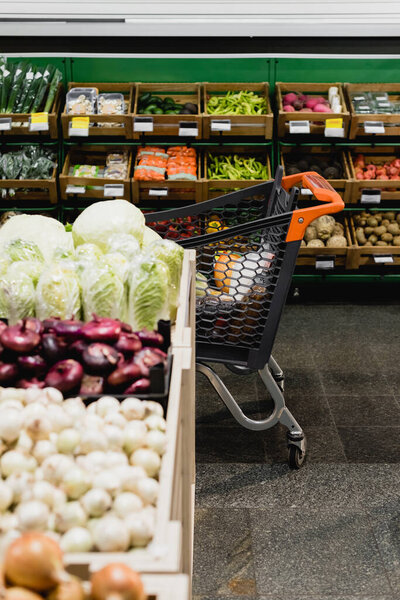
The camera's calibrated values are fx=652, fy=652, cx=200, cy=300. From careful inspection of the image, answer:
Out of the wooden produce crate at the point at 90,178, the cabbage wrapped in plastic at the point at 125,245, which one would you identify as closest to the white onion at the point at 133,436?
the cabbage wrapped in plastic at the point at 125,245

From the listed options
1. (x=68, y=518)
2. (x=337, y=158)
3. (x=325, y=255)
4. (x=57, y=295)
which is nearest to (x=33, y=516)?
(x=68, y=518)

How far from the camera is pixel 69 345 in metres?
1.51

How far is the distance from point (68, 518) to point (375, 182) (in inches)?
165

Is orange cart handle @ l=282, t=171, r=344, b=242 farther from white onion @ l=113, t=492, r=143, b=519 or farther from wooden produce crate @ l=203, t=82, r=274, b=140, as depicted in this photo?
wooden produce crate @ l=203, t=82, r=274, b=140

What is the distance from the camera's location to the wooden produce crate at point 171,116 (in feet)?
15.4

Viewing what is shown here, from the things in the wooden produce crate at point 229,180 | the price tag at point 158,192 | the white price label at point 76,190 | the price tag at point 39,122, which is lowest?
the price tag at point 158,192

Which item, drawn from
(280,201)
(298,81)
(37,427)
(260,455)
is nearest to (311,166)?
(298,81)

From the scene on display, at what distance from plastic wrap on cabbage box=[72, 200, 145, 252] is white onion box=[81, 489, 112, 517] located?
1143 millimetres

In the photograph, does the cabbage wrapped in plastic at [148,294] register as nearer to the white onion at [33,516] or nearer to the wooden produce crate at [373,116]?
the white onion at [33,516]

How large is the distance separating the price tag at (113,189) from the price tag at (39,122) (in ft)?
1.92

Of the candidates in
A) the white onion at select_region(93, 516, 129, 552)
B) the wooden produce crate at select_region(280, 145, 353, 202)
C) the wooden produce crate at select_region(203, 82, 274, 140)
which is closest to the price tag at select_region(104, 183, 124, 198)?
the wooden produce crate at select_region(203, 82, 274, 140)

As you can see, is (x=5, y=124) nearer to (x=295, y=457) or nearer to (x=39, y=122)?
(x=39, y=122)

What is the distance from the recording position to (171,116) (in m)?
4.69

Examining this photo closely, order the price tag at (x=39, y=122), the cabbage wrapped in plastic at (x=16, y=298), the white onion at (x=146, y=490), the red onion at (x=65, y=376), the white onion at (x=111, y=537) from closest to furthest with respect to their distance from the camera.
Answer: the white onion at (x=111, y=537), the white onion at (x=146, y=490), the red onion at (x=65, y=376), the cabbage wrapped in plastic at (x=16, y=298), the price tag at (x=39, y=122)
